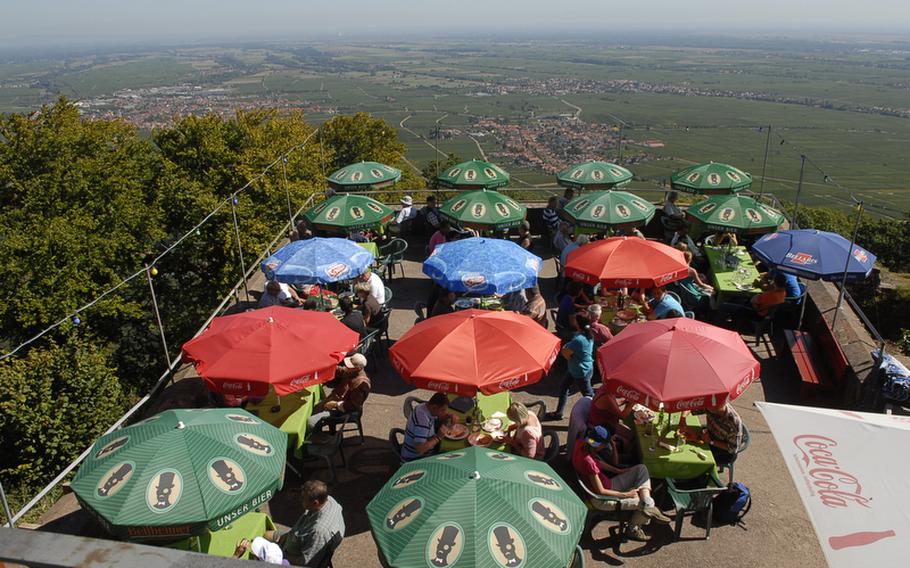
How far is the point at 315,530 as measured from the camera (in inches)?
204

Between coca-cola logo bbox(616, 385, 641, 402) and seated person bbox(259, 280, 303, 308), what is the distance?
5696 mm

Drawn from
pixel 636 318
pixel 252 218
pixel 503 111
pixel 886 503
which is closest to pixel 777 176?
pixel 503 111

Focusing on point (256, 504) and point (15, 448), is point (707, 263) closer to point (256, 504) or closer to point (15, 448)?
point (256, 504)

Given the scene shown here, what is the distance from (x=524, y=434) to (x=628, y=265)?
4.12 m

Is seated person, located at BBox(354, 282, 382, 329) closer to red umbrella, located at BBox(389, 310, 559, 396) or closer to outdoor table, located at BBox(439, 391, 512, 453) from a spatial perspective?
red umbrella, located at BBox(389, 310, 559, 396)

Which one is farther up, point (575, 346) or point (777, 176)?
point (575, 346)

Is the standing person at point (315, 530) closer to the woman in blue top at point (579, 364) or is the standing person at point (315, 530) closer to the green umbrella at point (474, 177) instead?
the woman in blue top at point (579, 364)

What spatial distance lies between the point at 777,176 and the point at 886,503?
93847mm

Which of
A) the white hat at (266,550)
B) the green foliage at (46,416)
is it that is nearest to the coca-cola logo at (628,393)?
the white hat at (266,550)

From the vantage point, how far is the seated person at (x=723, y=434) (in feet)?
21.7

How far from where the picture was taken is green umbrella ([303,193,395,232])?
12148 mm

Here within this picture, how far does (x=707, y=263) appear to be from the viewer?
12.7m

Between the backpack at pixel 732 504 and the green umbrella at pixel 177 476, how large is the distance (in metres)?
4.57

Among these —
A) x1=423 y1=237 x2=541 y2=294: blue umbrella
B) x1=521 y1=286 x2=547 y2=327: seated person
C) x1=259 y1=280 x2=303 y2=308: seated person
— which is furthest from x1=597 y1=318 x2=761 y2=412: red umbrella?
x1=259 y1=280 x2=303 y2=308: seated person
